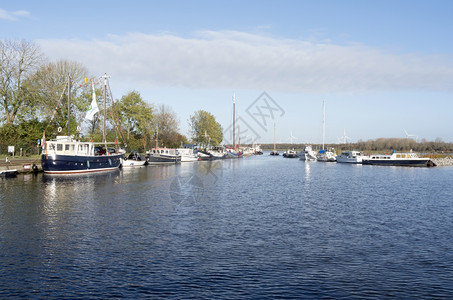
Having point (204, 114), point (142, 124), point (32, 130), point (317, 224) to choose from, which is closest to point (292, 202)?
point (317, 224)

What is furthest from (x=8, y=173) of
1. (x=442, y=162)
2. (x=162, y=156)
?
(x=442, y=162)

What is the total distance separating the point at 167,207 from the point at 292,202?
11.4m

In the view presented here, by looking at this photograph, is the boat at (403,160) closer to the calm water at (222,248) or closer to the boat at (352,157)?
the boat at (352,157)

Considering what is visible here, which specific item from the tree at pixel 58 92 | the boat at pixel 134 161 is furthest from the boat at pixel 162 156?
the tree at pixel 58 92

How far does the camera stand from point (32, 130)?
76.7m

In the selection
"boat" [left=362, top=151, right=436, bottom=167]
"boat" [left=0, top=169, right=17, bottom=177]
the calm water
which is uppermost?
"boat" [left=362, top=151, right=436, bottom=167]

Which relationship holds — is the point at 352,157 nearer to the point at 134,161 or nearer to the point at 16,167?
the point at 134,161

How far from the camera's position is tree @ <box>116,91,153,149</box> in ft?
364

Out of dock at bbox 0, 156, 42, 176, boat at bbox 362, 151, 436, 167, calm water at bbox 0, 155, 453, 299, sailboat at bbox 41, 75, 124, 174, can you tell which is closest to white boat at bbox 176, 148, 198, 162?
sailboat at bbox 41, 75, 124, 174

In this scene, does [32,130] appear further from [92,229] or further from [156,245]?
[156,245]

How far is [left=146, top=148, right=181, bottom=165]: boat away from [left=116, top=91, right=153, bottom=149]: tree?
921 centimetres

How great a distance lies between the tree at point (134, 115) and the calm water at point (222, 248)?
75.2 metres

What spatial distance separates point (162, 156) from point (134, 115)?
1868 centimetres

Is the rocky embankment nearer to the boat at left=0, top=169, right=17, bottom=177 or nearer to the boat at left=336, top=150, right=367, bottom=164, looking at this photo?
the boat at left=336, top=150, right=367, bottom=164
